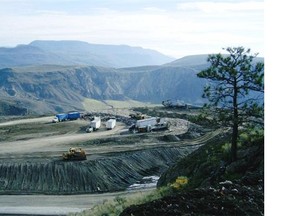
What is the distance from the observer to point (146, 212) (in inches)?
283

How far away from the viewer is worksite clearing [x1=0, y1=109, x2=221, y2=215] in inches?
1195

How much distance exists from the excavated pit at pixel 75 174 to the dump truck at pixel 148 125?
32.5ft

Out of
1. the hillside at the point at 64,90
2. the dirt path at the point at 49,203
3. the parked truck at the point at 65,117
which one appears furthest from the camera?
the hillside at the point at 64,90

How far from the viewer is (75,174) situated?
32375mm

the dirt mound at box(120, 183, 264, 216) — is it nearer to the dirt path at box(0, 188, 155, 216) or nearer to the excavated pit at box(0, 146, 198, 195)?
the dirt path at box(0, 188, 155, 216)

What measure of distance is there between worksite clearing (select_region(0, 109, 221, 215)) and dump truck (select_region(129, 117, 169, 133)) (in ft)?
2.58

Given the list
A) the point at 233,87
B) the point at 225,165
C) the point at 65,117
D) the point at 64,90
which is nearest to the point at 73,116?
the point at 65,117

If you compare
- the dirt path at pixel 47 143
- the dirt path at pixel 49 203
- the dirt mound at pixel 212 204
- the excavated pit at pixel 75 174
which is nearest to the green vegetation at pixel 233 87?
the dirt mound at pixel 212 204

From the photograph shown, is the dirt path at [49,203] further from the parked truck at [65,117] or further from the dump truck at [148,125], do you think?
the parked truck at [65,117]

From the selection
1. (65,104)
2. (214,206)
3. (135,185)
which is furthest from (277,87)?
(65,104)

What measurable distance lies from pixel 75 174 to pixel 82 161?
6.21 feet

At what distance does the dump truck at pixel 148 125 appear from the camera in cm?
4688

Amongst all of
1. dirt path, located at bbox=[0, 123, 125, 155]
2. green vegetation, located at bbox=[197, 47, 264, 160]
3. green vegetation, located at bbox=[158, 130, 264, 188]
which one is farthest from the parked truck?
green vegetation, located at bbox=[197, 47, 264, 160]

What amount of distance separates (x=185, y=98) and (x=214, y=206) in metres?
181
